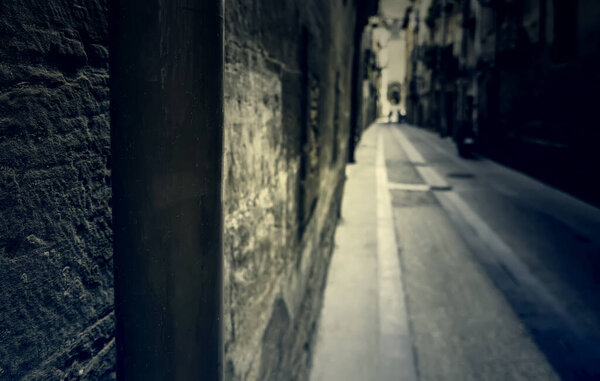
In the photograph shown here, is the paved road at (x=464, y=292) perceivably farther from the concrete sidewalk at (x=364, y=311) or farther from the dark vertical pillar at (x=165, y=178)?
the dark vertical pillar at (x=165, y=178)

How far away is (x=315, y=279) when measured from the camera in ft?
12.8

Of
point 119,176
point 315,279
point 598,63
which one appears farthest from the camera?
point 598,63

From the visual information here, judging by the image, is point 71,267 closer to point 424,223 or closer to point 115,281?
point 115,281

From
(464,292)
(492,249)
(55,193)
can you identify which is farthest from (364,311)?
(55,193)

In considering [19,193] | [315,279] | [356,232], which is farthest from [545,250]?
[19,193]

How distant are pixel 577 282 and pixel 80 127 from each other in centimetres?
545

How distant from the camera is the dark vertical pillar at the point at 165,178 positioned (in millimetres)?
793

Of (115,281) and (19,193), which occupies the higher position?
(19,193)

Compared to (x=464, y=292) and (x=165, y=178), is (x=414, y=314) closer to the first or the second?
(x=464, y=292)

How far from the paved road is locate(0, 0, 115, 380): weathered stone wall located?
3.02 m

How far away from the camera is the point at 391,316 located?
4273mm

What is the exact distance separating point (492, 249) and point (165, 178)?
5.96 meters

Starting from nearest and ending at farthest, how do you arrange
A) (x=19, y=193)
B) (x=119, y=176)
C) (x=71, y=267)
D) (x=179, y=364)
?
(x=19, y=193) → (x=71, y=267) → (x=119, y=176) → (x=179, y=364)

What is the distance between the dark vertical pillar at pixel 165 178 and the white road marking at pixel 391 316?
2.75m
